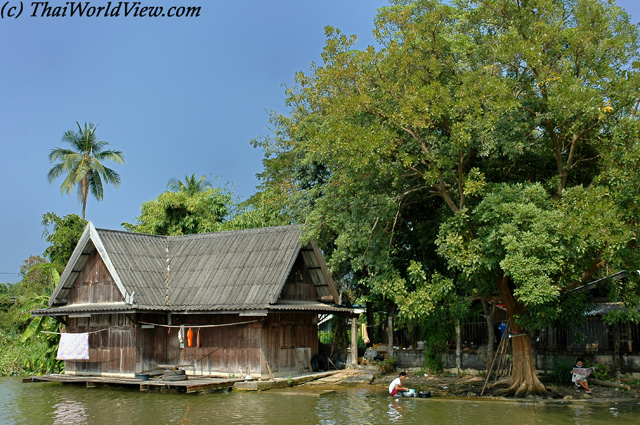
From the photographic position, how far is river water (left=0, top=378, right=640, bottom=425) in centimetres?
1398

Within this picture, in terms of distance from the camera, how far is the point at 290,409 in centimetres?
1552

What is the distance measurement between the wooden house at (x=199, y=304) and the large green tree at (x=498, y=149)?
3.16 metres

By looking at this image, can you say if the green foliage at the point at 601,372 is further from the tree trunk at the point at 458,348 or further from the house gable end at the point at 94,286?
the house gable end at the point at 94,286

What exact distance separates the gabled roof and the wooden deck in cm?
236

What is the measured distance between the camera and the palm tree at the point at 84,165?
39531 millimetres

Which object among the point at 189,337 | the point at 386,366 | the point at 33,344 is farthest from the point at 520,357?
the point at 33,344

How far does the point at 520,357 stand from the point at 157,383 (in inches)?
446

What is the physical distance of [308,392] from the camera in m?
18.4

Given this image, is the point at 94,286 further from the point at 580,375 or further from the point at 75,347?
the point at 580,375

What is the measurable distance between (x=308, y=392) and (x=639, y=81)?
12.8 meters

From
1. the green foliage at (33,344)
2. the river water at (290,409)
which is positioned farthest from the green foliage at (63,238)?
the river water at (290,409)

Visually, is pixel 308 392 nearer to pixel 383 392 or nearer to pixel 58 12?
pixel 383 392

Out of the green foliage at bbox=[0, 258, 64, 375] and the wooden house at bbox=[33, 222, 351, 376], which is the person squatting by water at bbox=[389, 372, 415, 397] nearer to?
the wooden house at bbox=[33, 222, 351, 376]

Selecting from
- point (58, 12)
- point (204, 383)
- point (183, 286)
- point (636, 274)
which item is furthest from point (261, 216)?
point (636, 274)
